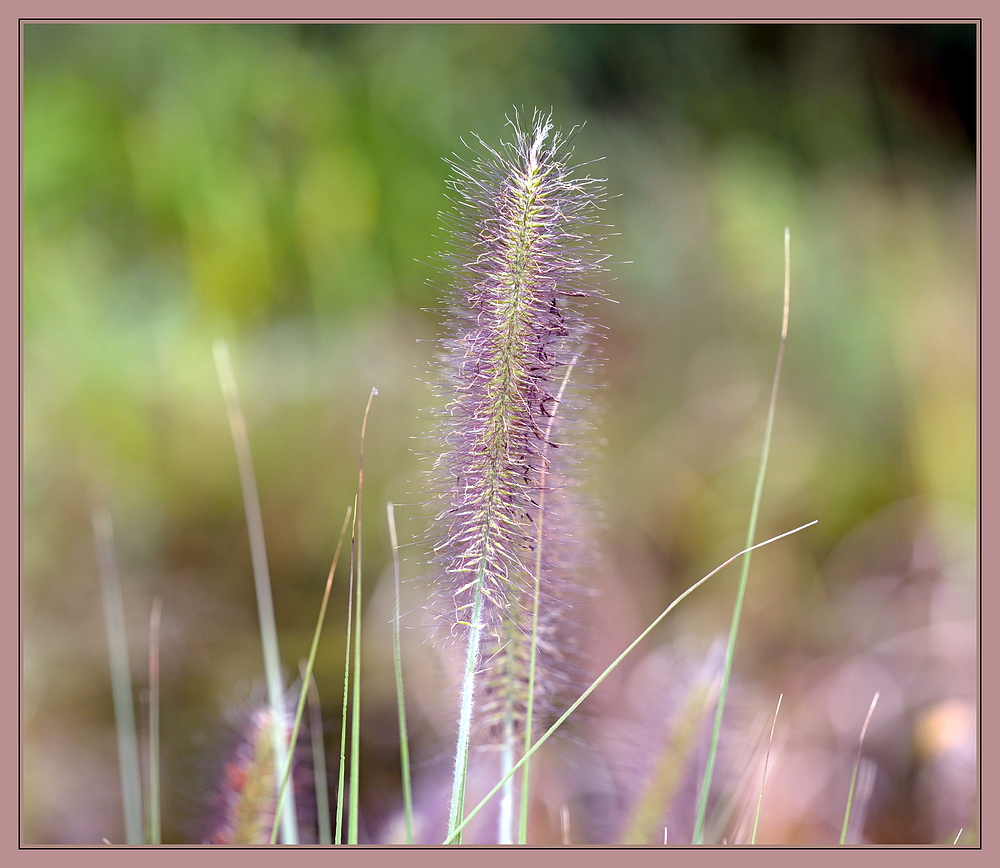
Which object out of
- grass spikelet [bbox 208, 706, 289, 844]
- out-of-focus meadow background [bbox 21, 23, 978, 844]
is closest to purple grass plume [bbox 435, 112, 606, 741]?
grass spikelet [bbox 208, 706, 289, 844]

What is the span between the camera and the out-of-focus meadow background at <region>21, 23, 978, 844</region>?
6.04 ft

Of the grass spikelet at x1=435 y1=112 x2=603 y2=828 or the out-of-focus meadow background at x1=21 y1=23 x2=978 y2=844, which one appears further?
the out-of-focus meadow background at x1=21 y1=23 x2=978 y2=844

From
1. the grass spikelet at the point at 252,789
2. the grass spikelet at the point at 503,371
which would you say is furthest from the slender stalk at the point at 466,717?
the grass spikelet at the point at 252,789

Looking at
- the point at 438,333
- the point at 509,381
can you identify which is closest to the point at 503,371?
the point at 509,381

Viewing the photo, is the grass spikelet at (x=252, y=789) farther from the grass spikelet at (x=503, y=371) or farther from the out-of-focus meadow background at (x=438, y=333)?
the out-of-focus meadow background at (x=438, y=333)

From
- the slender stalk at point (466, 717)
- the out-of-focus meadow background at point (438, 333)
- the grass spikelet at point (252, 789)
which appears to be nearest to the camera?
the slender stalk at point (466, 717)

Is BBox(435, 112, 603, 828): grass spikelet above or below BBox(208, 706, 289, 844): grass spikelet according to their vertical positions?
above

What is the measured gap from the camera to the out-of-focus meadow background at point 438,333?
1.84 m

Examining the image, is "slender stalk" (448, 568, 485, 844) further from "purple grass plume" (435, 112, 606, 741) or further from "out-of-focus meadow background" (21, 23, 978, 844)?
"out-of-focus meadow background" (21, 23, 978, 844)

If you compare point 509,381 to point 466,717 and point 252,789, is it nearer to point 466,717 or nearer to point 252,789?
point 466,717

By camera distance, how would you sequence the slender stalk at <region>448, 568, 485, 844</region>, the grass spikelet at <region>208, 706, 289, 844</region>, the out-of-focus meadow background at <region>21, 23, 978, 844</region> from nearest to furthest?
1. the slender stalk at <region>448, 568, 485, 844</region>
2. the grass spikelet at <region>208, 706, 289, 844</region>
3. the out-of-focus meadow background at <region>21, 23, 978, 844</region>

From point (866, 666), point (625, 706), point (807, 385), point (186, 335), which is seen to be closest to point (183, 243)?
point (186, 335)

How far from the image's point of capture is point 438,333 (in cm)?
212

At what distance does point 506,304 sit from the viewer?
21.5 inches
